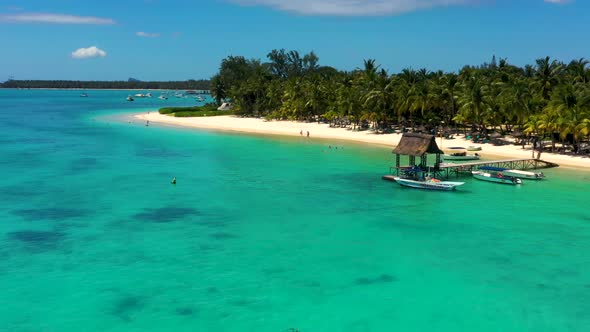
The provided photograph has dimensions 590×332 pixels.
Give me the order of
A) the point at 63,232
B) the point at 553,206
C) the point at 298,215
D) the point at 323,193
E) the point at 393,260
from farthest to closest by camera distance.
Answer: the point at 323,193
the point at 553,206
the point at 298,215
the point at 63,232
the point at 393,260

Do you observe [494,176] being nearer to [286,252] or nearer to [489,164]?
[489,164]

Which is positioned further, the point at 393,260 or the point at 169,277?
the point at 393,260

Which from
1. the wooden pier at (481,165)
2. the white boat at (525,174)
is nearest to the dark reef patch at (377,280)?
the wooden pier at (481,165)

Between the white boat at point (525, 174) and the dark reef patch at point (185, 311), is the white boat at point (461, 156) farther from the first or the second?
the dark reef patch at point (185, 311)

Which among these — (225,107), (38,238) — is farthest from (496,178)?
(225,107)

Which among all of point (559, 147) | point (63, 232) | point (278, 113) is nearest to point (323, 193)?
point (63, 232)

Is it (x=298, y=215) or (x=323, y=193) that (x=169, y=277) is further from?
(x=323, y=193)

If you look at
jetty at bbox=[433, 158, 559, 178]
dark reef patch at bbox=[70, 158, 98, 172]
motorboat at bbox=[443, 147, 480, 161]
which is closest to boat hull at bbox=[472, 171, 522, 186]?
jetty at bbox=[433, 158, 559, 178]
